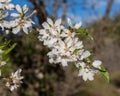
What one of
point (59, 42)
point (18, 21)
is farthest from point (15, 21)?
point (59, 42)

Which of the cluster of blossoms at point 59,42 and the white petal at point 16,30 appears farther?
the white petal at point 16,30

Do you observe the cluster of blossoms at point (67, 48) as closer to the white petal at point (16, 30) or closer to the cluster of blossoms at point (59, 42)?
the cluster of blossoms at point (59, 42)

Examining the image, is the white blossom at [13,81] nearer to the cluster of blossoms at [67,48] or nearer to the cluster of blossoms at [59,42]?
the cluster of blossoms at [59,42]

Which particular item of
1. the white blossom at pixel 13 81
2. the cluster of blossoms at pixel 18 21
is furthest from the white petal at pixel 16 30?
the white blossom at pixel 13 81

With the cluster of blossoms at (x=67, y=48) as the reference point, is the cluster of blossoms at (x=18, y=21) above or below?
above

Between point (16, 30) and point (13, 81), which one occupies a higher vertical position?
point (16, 30)

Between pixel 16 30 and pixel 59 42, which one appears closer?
pixel 59 42

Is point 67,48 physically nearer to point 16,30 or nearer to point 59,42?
point 59,42

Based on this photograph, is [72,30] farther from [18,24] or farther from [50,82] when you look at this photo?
[50,82]
